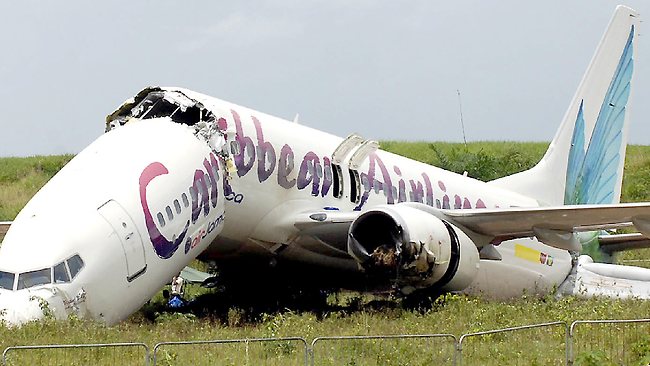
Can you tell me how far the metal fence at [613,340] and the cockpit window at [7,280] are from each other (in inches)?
266

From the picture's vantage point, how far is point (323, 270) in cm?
2095

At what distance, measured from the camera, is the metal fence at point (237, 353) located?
37.0ft

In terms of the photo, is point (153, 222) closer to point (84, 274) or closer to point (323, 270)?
point (84, 274)

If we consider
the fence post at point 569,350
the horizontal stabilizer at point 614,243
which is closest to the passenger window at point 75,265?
the fence post at point 569,350

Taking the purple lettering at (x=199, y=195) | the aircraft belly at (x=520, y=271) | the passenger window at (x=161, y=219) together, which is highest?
the purple lettering at (x=199, y=195)

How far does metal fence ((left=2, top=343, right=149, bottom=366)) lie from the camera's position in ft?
35.9

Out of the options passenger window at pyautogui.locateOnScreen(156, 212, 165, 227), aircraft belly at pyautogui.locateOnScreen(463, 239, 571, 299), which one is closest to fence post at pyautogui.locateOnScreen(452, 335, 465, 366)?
passenger window at pyautogui.locateOnScreen(156, 212, 165, 227)

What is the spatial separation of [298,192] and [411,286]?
2.72m

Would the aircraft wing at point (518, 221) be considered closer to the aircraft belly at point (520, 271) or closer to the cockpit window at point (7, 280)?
the aircraft belly at point (520, 271)

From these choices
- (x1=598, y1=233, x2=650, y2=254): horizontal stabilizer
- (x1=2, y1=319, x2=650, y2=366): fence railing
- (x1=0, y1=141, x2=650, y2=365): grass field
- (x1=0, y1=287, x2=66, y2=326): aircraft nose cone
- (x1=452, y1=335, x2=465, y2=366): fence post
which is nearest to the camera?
(x1=2, y1=319, x2=650, y2=366): fence railing

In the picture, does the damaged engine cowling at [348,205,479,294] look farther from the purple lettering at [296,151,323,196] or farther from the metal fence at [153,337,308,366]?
the metal fence at [153,337,308,366]

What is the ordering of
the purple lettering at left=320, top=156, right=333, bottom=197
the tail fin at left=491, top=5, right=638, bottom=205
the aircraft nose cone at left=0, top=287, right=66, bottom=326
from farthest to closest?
the tail fin at left=491, top=5, right=638, bottom=205, the purple lettering at left=320, top=156, right=333, bottom=197, the aircraft nose cone at left=0, top=287, right=66, bottom=326

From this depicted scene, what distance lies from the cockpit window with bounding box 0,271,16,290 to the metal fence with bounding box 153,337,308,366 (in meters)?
2.56

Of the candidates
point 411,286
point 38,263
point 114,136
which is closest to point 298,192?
point 411,286
